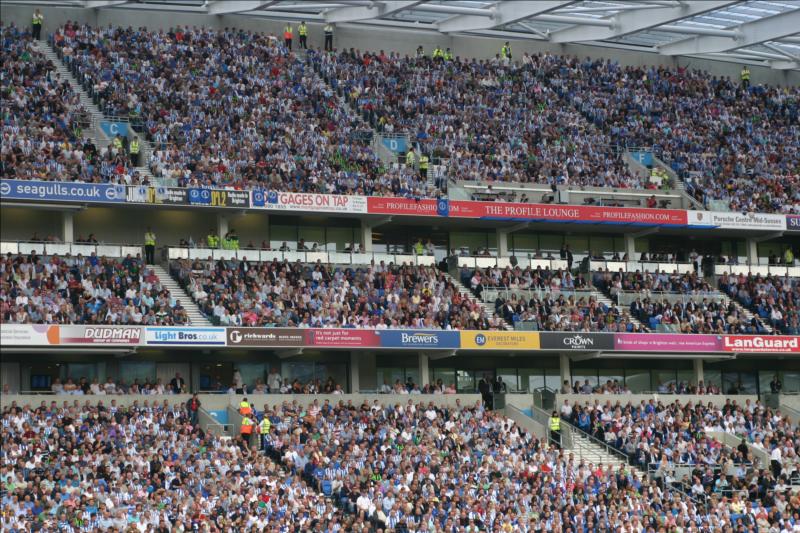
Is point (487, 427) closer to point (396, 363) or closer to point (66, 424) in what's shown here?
point (396, 363)

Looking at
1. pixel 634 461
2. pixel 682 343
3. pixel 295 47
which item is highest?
pixel 295 47

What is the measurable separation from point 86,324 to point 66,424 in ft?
14.6

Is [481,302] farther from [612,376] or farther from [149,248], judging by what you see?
[149,248]

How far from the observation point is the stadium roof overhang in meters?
58.0

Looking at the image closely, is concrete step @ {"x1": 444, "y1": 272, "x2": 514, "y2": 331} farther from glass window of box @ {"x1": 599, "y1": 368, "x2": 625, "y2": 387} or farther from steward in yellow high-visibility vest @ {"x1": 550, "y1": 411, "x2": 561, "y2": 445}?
glass window of box @ {"x1": 599, "y1": 368, "x2": 625, "y2": 387}

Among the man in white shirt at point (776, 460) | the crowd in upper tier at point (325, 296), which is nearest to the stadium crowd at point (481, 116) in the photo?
the crowd in upper tier at point (325, 296)

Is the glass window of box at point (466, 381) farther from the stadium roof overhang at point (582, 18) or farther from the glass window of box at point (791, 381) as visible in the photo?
the stadium roof overhang at point (582, 18)

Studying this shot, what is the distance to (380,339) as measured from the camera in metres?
47.1

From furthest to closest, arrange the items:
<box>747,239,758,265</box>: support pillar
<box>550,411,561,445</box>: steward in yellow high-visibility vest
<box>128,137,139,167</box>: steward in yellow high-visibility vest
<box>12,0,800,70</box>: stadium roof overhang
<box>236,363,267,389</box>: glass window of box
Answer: <box>747,239,758,265</box>: support pillar < <box>12,0,800,70</box>: stadium roof overhang < <box>128,137,139,167</box>: steward in yellow high-visibility vest < <box>236,363,267,389</box>: glass window of box < <box>550,411,561,445</box>: steward in yellow high-visibility vest

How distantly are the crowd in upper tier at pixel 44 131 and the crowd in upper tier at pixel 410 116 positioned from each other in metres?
0.24

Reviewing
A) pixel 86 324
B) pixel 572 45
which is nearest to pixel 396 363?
pixel 86 324

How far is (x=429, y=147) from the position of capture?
185ft

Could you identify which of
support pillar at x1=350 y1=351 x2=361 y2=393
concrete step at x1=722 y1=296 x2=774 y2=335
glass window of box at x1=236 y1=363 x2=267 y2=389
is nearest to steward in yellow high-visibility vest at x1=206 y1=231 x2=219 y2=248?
glass window of box at x1=236 y1=363 x2=267 y2=389

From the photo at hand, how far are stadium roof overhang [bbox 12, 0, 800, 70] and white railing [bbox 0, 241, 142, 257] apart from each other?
40.5 feet
